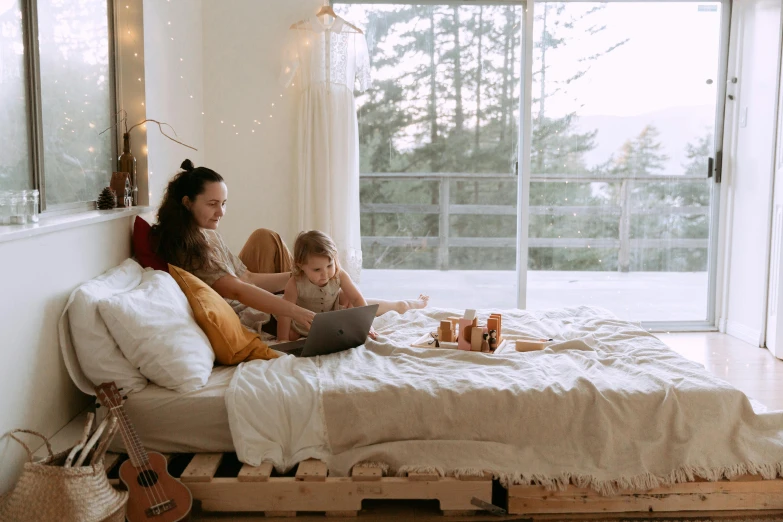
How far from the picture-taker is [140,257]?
9.36 ft

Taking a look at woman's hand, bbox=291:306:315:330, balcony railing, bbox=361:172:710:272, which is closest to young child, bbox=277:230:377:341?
woman's hand, bbox=291:306:315:330

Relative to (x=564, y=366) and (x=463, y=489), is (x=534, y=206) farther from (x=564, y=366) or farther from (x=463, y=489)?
(x=463, y=489)

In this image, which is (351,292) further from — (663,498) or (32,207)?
A: (663,498)

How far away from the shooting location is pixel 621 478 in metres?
2.09

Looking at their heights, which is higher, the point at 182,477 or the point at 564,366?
the point at 564,366

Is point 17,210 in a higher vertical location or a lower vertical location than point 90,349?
higher

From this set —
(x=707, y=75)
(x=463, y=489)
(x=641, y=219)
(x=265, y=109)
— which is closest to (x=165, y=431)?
(x=463, y=489)

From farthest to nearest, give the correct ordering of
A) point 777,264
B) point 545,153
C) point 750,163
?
point 545,153 < point 750,163 < point 777,264

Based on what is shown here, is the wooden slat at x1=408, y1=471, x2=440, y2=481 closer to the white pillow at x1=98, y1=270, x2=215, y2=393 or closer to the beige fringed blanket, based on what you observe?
the beige fringed blanket

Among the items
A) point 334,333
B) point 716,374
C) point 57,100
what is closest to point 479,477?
point 334,333

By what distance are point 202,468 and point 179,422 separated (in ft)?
0.55

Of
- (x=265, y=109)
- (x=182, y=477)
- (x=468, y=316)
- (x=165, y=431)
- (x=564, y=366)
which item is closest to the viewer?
(x=182, y=477)

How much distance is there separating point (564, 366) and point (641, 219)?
2640mm

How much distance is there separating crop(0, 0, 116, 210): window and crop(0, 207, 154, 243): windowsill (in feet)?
0.32
